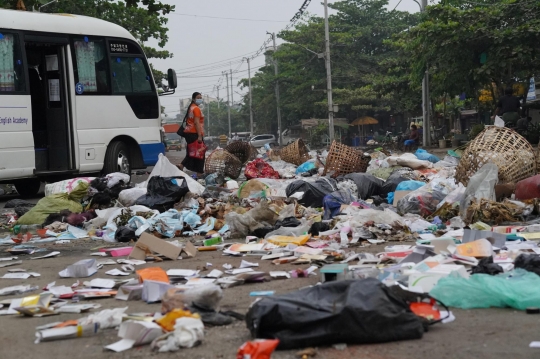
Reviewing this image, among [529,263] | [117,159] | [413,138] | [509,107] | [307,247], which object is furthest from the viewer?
[413,138]

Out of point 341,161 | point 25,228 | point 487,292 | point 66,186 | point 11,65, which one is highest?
point 11,65

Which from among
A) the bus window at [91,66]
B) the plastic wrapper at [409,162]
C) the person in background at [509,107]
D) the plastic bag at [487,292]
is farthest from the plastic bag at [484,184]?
the person in background at [509,107]

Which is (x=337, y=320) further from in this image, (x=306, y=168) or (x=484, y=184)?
(x=306, y=168)

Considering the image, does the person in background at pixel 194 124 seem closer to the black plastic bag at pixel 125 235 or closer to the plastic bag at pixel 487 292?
the black plastic bag at pixel 125 235

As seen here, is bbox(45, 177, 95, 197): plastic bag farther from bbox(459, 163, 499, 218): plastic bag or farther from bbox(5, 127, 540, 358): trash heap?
bbox(459, 163, 499, 218): plastic bag

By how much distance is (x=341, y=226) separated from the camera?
22.6 feet

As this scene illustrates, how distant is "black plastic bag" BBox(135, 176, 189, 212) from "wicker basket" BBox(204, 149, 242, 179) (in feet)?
13.9

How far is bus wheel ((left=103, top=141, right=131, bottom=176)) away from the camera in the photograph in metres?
13.5

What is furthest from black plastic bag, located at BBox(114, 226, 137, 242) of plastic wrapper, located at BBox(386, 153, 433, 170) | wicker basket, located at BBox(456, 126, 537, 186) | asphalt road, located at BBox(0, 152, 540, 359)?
plastic wrapper, located at BBox(386, 153, 433, 170)

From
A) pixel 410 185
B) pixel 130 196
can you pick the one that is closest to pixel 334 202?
pixel 410 185

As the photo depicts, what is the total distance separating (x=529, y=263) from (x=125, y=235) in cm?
449

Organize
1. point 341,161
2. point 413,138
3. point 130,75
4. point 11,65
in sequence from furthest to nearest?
1. point 413,138
2. point 130,75
3. point 11,65
4. point 341,161

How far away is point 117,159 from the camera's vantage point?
13672mm

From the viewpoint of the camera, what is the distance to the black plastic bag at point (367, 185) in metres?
9.49
